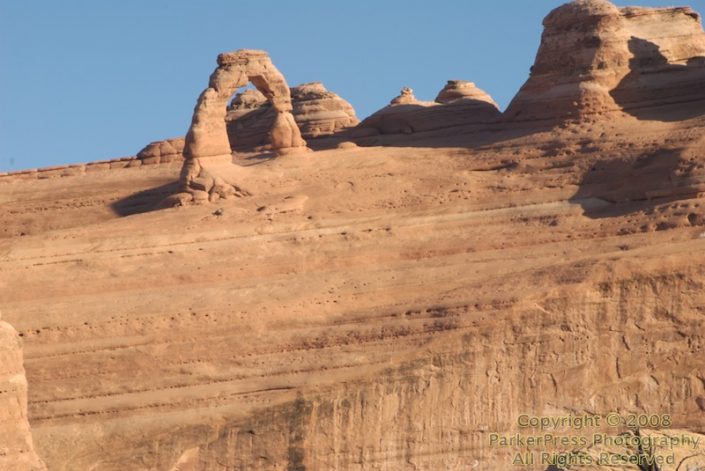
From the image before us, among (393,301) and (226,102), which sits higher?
(226,102)

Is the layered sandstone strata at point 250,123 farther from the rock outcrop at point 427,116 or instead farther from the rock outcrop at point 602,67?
the rock outcrop at point 602,67

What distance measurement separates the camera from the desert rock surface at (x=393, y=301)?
37.9 m

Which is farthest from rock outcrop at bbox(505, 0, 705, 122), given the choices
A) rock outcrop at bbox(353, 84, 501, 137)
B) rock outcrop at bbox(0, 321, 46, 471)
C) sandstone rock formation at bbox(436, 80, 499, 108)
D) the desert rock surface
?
rock outcrop at bbox(0, 321, 46, 471)

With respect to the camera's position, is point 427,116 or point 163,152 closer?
point 427,116

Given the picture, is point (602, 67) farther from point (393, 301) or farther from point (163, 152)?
point (163, 152)

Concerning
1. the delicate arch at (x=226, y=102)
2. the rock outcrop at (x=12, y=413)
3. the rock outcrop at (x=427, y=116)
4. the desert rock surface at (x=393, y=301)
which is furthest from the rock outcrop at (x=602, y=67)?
the rock outcrop at (x=12, y=413)

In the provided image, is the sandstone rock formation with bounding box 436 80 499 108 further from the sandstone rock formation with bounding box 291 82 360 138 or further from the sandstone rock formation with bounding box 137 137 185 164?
the sandstone rock formation with bounding box 137 137 185 164

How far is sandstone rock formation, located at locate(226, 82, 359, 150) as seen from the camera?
2052 inches

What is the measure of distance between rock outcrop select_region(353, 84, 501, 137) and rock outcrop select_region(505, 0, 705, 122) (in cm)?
152

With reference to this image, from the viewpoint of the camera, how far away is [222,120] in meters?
45.8

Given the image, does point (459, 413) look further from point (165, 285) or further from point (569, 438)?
point (165, 285)

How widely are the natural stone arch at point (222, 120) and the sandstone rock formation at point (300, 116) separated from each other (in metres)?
4.81

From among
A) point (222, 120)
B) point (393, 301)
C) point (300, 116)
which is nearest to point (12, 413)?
point (393, 301)

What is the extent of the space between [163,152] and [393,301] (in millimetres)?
14391
